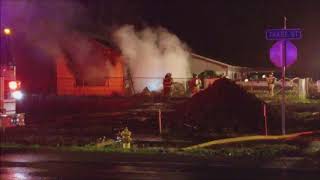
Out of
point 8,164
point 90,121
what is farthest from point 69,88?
point 8,164

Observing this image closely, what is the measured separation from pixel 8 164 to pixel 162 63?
27.3 meters

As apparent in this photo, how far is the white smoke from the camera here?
37.2 metres

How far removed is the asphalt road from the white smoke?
77.3 feet

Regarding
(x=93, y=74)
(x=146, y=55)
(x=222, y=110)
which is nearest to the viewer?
(x=222, y=110)

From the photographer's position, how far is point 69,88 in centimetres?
3709

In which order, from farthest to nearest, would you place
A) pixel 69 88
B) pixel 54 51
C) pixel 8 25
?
1. pixel 69 88
2. pixel 54 51
3. pixel 8 25

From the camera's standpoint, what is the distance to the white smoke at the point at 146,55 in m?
37.2

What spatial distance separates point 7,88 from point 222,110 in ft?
22.5

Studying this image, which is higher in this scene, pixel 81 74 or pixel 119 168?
pixel 81 74

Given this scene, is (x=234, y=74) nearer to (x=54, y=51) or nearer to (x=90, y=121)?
(x=54, y=51)

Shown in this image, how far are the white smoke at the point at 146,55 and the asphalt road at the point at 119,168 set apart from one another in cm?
2355

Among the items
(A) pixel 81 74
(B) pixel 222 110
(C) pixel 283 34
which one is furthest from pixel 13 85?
(A) pixel 81 74

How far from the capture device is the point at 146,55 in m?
37.7

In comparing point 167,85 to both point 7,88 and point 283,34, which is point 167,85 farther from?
point 7,88
